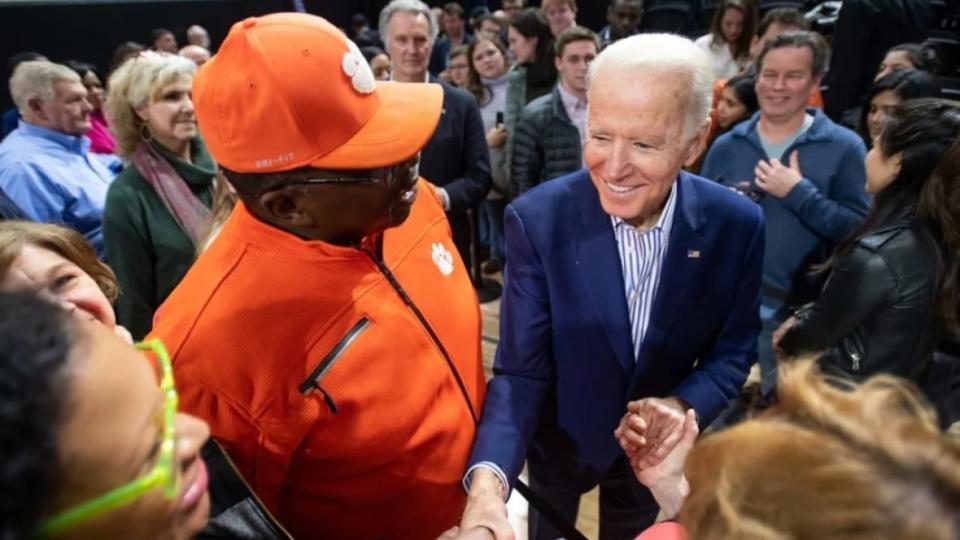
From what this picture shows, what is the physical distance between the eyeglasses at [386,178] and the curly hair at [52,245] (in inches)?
22.1

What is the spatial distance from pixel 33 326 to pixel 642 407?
1168 mm

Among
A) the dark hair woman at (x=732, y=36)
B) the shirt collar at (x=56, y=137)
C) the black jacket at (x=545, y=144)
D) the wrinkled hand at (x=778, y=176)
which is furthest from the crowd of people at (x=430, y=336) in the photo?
the dark hair woman at (x=732, y=36)

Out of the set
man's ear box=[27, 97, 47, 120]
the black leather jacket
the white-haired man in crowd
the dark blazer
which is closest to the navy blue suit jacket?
the black leather jacket

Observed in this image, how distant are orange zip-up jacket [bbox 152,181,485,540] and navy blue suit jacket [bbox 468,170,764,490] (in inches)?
7.2

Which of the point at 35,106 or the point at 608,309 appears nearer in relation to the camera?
the point at 608,309

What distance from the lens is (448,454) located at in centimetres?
134

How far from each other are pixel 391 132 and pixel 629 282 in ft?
2.21

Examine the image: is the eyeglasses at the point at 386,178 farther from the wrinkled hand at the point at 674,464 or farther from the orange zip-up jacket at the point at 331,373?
the wrinkled hand at the point at 674,464

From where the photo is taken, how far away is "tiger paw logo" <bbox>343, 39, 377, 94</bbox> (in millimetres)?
1150

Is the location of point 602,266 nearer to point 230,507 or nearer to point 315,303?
point 315,303

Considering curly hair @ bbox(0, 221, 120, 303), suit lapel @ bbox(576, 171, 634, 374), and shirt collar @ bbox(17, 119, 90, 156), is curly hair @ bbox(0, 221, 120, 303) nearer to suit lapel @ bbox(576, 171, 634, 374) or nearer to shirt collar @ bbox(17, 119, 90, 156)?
suit lapel @ bbox(576, 171, 634, 374)

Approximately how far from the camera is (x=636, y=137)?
136 centimetres

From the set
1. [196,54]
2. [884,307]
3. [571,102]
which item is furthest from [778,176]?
[196,54]

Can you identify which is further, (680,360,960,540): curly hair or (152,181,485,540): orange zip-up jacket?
(152,181,485,540): orange zip-up jacket
